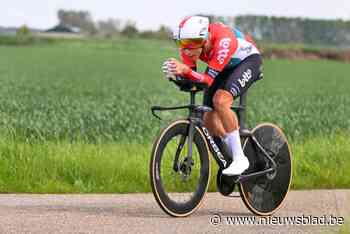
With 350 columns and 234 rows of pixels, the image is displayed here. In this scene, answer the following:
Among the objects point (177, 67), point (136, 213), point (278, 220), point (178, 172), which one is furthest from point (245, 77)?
point (136, 213)

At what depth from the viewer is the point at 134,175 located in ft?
34.9

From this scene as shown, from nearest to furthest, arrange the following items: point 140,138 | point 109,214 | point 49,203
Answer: point 109,214, point 49,203, point 140,138

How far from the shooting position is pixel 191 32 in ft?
26.9

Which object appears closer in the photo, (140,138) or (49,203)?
(49,203)

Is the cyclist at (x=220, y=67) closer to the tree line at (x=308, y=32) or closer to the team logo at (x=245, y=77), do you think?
the team logo at (x=245, y=77)

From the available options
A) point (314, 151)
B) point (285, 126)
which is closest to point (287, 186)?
point (314, 151)

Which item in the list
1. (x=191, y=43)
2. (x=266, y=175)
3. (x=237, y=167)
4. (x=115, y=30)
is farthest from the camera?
(x=115, y=30)

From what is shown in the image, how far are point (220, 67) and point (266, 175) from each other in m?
1.34

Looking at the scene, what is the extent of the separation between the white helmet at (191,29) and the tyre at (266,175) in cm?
128

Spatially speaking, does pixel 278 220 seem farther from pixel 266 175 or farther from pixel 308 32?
pixel 308 32

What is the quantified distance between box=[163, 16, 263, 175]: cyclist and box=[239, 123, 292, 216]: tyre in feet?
0.91

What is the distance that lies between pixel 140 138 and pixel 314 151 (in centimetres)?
346

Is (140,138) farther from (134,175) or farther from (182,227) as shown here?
(182,227)

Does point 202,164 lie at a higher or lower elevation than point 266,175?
higher
